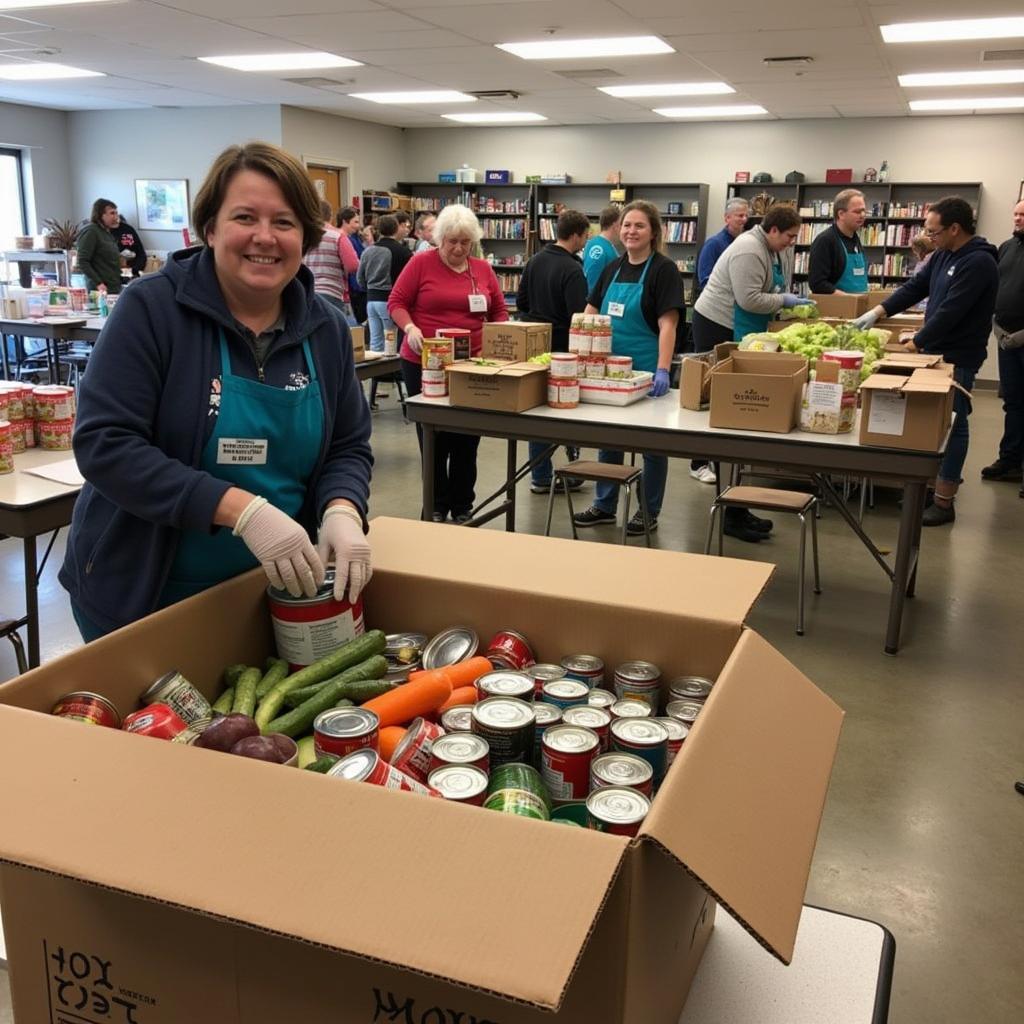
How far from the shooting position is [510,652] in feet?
4.67

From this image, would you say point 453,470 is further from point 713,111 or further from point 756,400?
point 713,111

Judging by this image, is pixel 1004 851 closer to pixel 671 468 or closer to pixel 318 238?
pixel 318 238

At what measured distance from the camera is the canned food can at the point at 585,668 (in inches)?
54.3

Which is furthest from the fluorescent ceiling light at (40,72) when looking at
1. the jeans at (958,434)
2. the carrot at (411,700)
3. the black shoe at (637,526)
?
the carrot at (411,700)

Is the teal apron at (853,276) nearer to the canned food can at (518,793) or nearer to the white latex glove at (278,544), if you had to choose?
the white latex glove at (278,544)

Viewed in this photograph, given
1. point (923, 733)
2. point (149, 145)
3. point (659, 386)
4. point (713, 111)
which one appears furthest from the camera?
point (149, 145)

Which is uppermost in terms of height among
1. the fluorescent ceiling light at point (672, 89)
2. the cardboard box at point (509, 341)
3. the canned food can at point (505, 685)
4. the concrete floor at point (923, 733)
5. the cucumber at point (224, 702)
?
the fluorescent ceiling light at point (672, 89)

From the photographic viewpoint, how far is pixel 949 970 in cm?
210

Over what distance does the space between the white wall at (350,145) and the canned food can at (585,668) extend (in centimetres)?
1103

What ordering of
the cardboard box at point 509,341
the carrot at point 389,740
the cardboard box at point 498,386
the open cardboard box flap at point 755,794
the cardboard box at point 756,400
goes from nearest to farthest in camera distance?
the open cardboard box flap at point 755,794 < the carrot at point 389,740 < the cardboard box at point 756,400 < the cardboard box at point 498,386 < the cardboard box at point 509,341

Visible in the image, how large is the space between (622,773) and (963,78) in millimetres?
9461

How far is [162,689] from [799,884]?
827 mm

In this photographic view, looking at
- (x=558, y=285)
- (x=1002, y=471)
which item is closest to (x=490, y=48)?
(x=558, y=285)

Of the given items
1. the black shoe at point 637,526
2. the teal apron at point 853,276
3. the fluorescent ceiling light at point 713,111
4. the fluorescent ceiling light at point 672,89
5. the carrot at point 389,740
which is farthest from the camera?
the fluorescent ceiling light at point 713,111
